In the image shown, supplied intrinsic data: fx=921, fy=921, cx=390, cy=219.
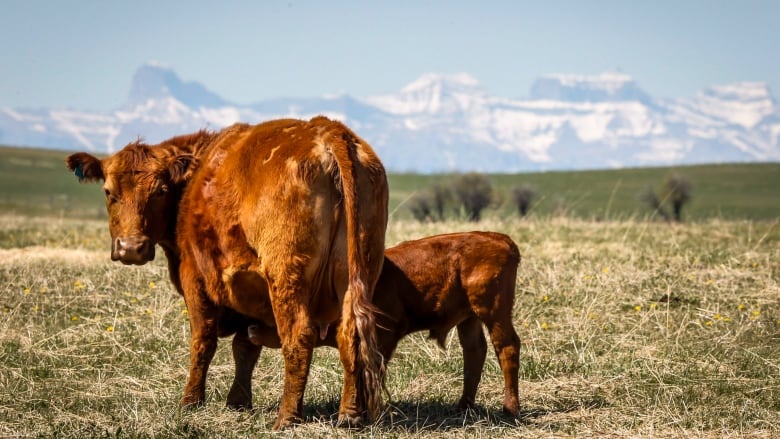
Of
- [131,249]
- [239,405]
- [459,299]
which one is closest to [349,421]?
[239,405]

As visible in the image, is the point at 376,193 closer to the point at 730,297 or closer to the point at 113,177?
the point at 113,177

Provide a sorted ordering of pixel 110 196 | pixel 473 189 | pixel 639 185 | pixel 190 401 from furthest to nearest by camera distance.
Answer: pixel 639 185 → pixel 473 189 → pixel 110 196 → pixel 190 401

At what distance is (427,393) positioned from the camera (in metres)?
8.05

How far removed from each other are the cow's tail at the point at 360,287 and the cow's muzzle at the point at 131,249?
1705 millimetres

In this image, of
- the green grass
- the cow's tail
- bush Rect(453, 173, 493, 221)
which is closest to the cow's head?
the cow's tail

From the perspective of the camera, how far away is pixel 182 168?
23.9ft

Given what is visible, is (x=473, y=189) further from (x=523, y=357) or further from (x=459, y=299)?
(x=459, y=299)

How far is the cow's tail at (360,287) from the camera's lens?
6262 millimetres

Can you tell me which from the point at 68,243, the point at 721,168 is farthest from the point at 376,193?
the point at 721,168

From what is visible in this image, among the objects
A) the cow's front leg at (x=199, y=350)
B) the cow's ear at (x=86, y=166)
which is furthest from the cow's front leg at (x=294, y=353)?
the cow's ear at (x=86, y=166)

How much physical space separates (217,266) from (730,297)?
7203mm

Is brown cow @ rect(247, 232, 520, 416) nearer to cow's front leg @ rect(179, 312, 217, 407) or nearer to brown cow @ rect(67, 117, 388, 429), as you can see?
cow's front leg @ rect(179, 312, 217, 407)

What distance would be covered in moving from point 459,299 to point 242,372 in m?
1.84

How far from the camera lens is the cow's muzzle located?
22.9 ft
